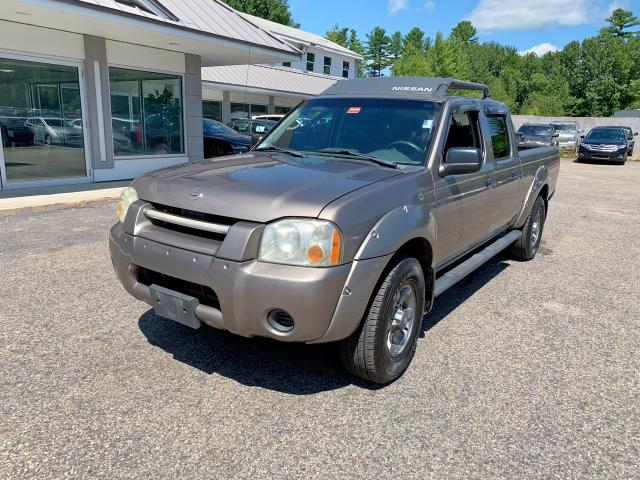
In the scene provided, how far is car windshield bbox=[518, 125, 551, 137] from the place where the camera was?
78.7ft

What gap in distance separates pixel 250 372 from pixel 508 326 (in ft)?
7.42

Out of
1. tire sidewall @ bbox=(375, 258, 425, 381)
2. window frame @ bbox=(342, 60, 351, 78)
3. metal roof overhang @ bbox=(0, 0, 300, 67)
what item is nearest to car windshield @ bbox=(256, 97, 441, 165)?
tire sidewall @ bbox=(375, 258, 425, 381)

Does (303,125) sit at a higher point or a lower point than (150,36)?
lower

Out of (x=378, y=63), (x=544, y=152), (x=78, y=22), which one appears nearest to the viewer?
(x=544, y=152)

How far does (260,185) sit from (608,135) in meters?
25.6

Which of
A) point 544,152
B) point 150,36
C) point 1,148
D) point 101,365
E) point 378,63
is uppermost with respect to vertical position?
A: point 378,63

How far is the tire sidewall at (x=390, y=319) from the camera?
3086 mm

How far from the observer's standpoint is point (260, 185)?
304 centimetres

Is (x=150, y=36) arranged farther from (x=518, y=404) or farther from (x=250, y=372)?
(x=518, y=404)

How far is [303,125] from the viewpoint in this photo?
447cm

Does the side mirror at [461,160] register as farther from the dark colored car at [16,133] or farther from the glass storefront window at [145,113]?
the glass storefront window at [145,113]

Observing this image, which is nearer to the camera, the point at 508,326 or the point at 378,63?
the point at 508,326

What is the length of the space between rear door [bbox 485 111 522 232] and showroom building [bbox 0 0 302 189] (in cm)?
717

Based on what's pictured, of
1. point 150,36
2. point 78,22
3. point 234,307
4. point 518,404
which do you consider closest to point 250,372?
point 234,307
